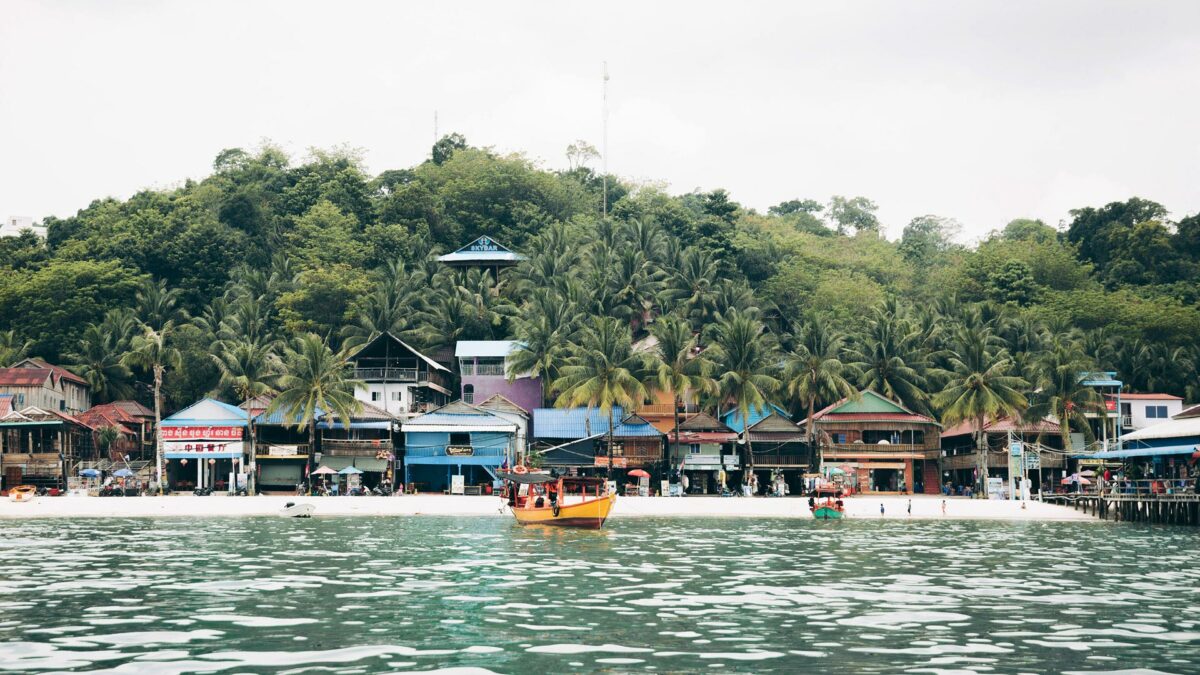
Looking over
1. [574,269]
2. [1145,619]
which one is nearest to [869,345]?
[574,269]

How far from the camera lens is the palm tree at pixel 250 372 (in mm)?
78312

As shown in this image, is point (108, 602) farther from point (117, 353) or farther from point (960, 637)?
point (117, 353)

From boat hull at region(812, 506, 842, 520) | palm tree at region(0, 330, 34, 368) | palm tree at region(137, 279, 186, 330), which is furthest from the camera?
palm tree at region(137, 279, 186, 330)

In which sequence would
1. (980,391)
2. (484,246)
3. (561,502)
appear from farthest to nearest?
(484,246), (980,391), (561,502)

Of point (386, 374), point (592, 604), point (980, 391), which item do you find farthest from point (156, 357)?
point (592, 604)

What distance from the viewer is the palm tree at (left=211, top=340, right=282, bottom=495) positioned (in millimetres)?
78312

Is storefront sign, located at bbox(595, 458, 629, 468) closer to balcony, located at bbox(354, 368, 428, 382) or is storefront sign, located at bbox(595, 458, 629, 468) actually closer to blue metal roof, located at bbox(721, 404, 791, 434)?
blue metal roof, located at bbox(721, 404, 791, 434)

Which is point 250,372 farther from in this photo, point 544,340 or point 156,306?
point 544,340

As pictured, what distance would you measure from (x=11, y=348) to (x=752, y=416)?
5458 cm

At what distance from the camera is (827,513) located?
6159 centimetres

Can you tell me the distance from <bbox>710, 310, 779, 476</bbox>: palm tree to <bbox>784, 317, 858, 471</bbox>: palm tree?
2958 millimetres

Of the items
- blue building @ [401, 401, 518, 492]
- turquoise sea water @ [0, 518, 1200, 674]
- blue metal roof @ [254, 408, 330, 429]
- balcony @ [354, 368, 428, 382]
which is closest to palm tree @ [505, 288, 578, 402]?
blue building @ [401, 401, 518, 492]

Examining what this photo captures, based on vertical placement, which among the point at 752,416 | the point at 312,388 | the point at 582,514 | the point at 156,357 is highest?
the point at 156,357

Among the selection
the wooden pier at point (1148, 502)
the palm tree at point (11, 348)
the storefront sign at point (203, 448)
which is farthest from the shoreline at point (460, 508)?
the palm tree at point (11, 348)
